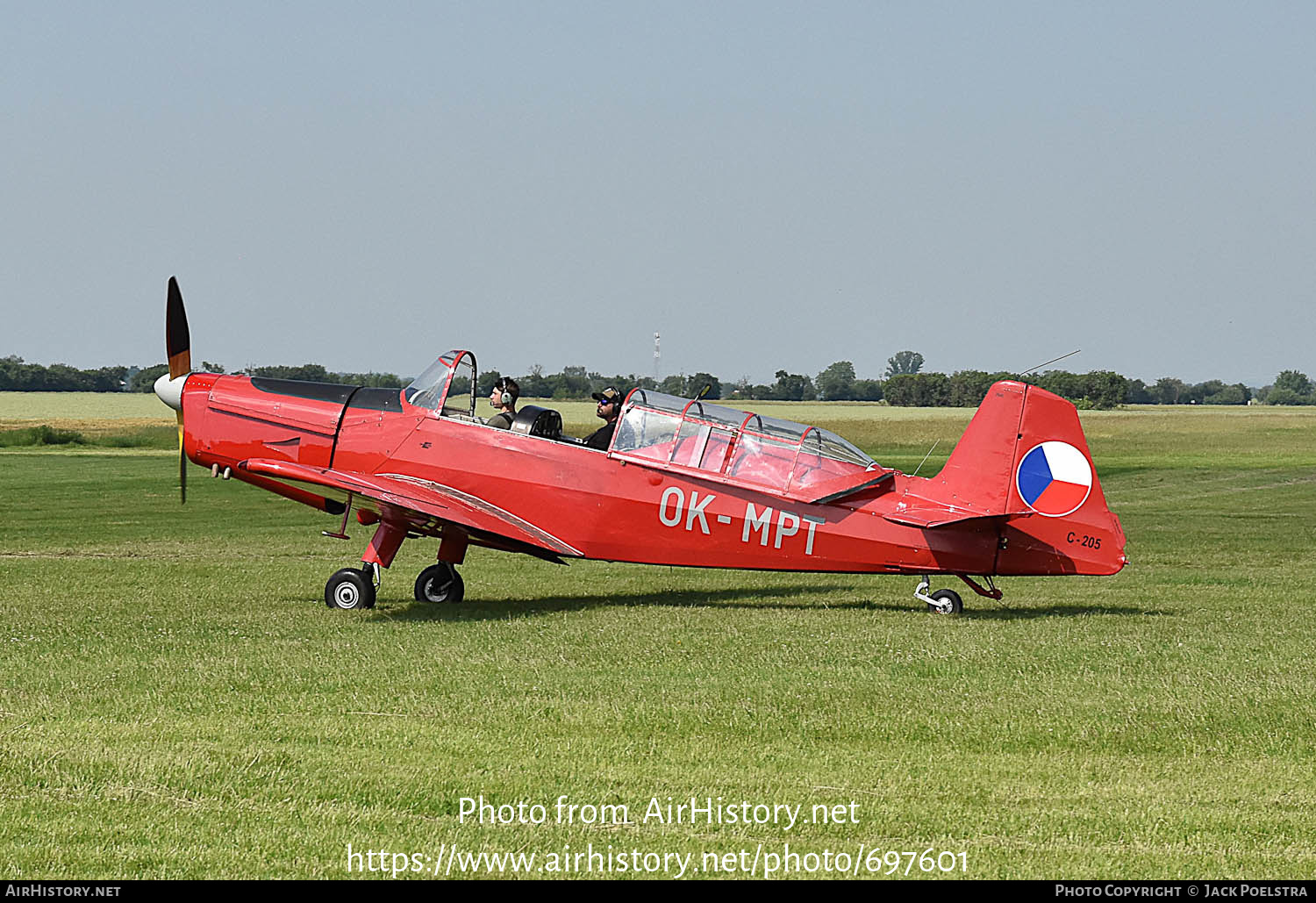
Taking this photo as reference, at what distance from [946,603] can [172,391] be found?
27.5ft

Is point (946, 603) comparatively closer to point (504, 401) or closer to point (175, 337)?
point (504, 401)

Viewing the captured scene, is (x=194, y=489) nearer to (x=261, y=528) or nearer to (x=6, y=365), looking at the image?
(x=261, y=528)

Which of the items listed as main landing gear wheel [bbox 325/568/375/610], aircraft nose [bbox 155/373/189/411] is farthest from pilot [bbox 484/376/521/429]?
aircraft nose [bbox 155/373/189/411]

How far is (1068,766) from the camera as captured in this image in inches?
273

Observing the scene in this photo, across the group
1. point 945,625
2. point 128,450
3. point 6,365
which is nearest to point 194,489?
point 128,450

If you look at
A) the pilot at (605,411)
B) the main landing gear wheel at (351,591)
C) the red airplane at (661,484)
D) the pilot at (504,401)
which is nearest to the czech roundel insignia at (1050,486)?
the red airplane at (661,484)

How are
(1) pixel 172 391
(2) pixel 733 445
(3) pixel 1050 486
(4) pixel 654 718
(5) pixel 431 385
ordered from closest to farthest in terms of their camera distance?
(4) pixel 654 718, (3) pixel 1050 486, (2) pixel 733 445, (5) pixel 431 385, (1) pixel 172 391

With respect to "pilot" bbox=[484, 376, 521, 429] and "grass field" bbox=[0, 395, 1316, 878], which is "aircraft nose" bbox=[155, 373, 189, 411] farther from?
"pilot" bbox=[484, 376, 521, 429]

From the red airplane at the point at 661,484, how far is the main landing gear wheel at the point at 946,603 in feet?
0.06

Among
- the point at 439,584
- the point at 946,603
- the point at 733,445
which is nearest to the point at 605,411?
the point at 733,445

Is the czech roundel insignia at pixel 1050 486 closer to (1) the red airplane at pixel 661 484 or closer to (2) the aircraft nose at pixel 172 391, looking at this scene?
(1) the red airplane at pixel 661 484

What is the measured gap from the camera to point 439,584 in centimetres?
1396

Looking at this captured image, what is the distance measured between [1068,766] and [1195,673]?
122 inches

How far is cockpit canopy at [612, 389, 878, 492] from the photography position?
12.6 metres
